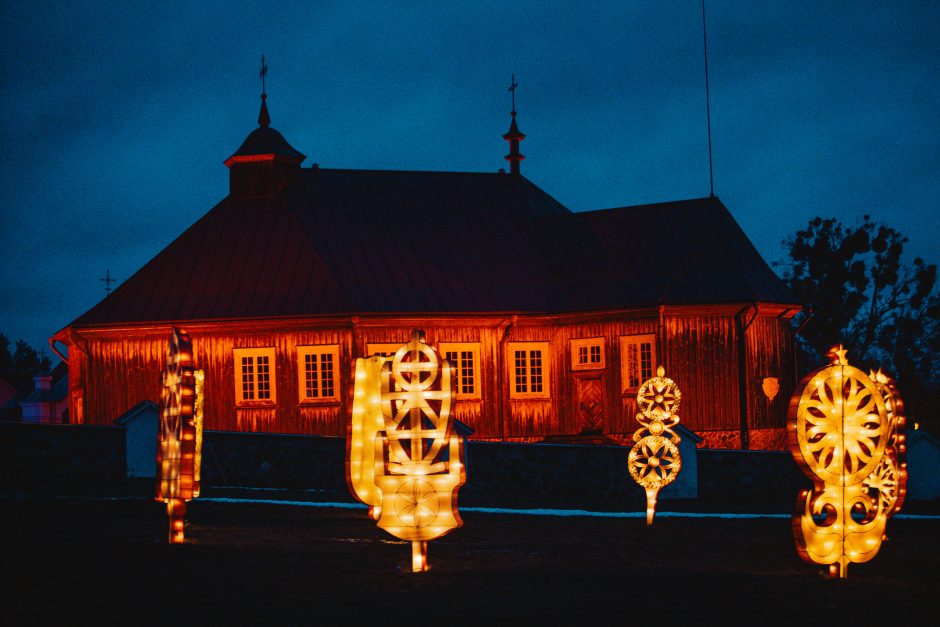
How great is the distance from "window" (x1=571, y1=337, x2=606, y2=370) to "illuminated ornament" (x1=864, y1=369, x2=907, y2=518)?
17155 millimetres

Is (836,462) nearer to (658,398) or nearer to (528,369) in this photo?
(658,398)

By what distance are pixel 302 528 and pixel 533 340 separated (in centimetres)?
1811

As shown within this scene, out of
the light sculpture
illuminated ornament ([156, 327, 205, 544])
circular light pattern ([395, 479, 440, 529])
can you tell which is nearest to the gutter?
illuminated ornament ([156, 327, 205, 544])

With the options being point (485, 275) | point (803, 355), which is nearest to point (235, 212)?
point (485, 275)

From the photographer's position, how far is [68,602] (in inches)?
447

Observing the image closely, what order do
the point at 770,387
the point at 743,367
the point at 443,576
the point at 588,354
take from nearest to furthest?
1. the point at 443,576
2. the point at 743,367
3. the point at 770,387
4. the point at 588,354

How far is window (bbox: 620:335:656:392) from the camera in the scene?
112ft

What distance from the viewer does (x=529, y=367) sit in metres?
35.7

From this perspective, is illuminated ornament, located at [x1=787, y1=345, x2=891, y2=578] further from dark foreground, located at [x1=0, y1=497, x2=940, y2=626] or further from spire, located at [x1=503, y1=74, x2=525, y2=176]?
spire, located at [x1=503, y1=74, x2=525, y2=176]

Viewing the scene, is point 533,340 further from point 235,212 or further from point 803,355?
point 803,355

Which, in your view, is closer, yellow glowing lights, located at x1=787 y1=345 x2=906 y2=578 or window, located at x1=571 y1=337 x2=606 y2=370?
yellow glowing lights, located at x1=787 y1=345 x2=906 y2=578

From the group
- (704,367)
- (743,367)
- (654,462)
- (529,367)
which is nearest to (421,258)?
(529,367)

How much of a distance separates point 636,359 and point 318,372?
834cm

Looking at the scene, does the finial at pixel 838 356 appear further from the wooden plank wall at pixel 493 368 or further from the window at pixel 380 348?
the window at pixel 380 348
